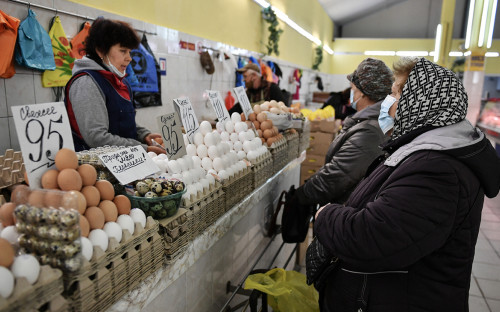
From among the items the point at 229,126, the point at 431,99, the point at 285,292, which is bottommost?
the point at 285,292

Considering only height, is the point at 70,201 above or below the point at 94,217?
above

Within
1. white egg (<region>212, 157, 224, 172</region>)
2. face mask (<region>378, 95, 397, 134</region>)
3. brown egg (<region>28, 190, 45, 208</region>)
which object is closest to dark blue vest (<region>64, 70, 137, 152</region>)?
white egg (<region>212, 157, 224, 172</region>)

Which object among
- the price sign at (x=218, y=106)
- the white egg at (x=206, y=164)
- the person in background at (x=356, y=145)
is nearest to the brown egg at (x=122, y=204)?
the white egg at (x=206, y=164)

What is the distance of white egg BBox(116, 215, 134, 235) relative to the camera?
49.9 inches

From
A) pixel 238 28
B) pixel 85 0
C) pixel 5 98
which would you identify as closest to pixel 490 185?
pixel 5 98

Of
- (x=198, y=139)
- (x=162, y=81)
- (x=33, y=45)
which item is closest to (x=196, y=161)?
(x=198, y=139)

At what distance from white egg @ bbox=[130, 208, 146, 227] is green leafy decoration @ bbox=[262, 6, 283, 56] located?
283 inches

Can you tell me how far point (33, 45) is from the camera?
2.84 metres

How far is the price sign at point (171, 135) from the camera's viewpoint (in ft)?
6.05

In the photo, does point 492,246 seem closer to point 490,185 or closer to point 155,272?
point 490,185

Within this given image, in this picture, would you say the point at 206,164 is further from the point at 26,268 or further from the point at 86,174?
the point at 26,268

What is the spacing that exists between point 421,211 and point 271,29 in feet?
24.7

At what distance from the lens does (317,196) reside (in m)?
2.79

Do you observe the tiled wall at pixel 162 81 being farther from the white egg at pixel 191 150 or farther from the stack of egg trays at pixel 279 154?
the stack of egg trays at pixel 279 154
